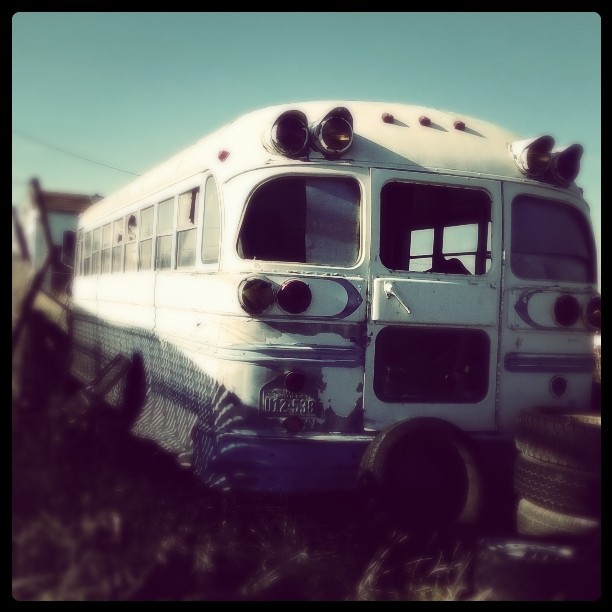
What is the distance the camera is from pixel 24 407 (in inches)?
121

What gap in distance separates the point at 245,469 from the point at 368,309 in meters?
1.20

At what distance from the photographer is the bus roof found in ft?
14.1

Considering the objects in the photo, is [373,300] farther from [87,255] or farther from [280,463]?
[87,255]

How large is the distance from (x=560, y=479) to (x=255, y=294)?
1.94 meters

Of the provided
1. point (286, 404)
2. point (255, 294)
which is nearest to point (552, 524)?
point (286, 404)

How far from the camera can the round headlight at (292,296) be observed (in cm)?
405

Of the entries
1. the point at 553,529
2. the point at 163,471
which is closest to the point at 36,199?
the point at 163,471

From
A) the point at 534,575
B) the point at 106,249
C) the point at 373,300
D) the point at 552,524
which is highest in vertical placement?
the point at 106,249

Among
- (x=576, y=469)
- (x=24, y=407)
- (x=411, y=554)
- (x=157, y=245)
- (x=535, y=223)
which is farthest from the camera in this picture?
(x=157, y=245)

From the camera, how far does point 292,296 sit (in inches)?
159

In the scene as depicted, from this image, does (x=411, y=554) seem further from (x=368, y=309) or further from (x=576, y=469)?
(x=368, y=309)

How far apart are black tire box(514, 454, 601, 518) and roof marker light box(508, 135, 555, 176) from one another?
6.22 ft

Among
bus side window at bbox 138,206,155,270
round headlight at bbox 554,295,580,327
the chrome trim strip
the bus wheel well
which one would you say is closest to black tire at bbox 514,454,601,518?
the chrome trim strip

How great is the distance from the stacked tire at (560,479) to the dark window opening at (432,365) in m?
0.64
